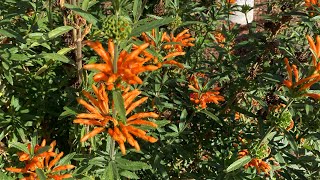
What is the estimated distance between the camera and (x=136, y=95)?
1.58 meters

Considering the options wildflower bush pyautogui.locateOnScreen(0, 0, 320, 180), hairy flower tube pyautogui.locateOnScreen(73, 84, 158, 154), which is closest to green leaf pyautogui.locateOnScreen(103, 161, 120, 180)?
wildflower bush pyautogui.locateOnScreen(0, 0, 320, 180)

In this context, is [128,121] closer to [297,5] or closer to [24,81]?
[24,81]

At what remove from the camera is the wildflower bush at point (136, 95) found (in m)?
1.52

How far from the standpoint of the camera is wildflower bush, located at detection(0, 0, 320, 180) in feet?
5.00

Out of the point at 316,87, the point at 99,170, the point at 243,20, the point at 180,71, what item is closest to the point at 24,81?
the point at 99,170

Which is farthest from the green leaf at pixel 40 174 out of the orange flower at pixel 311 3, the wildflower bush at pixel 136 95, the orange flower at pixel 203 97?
the orange flower at pixel 311 3

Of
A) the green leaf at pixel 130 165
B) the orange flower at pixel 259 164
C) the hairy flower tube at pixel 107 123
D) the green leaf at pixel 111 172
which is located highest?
the hairy flower tube at pixel 107 123

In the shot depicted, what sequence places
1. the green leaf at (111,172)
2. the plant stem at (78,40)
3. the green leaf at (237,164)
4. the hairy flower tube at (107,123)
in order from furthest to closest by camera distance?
the green leaf at (237,164) → the plant stem at (78,40) → the green leaf at (111,172) → the hairy flower tube at (107,123)

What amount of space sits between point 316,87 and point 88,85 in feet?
4.21

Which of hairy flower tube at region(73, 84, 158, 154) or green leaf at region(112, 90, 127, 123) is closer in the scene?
green leaf at region(112, 90, 127, 123)

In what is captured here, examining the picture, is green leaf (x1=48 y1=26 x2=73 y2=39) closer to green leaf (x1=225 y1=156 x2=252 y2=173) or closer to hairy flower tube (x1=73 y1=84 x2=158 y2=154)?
hairy flower tube (x1=73 y1=84 x2=158 y2=154)

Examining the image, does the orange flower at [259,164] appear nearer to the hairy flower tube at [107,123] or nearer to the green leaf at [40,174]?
the hairy flower tube at [107,123]

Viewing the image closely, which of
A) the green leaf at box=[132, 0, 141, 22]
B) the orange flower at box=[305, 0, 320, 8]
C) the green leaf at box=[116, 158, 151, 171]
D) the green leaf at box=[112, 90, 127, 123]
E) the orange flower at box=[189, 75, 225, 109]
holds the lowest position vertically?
the green leaf at box=[116, 158, 151, 171]

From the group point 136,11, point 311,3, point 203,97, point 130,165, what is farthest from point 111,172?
point 311,3
